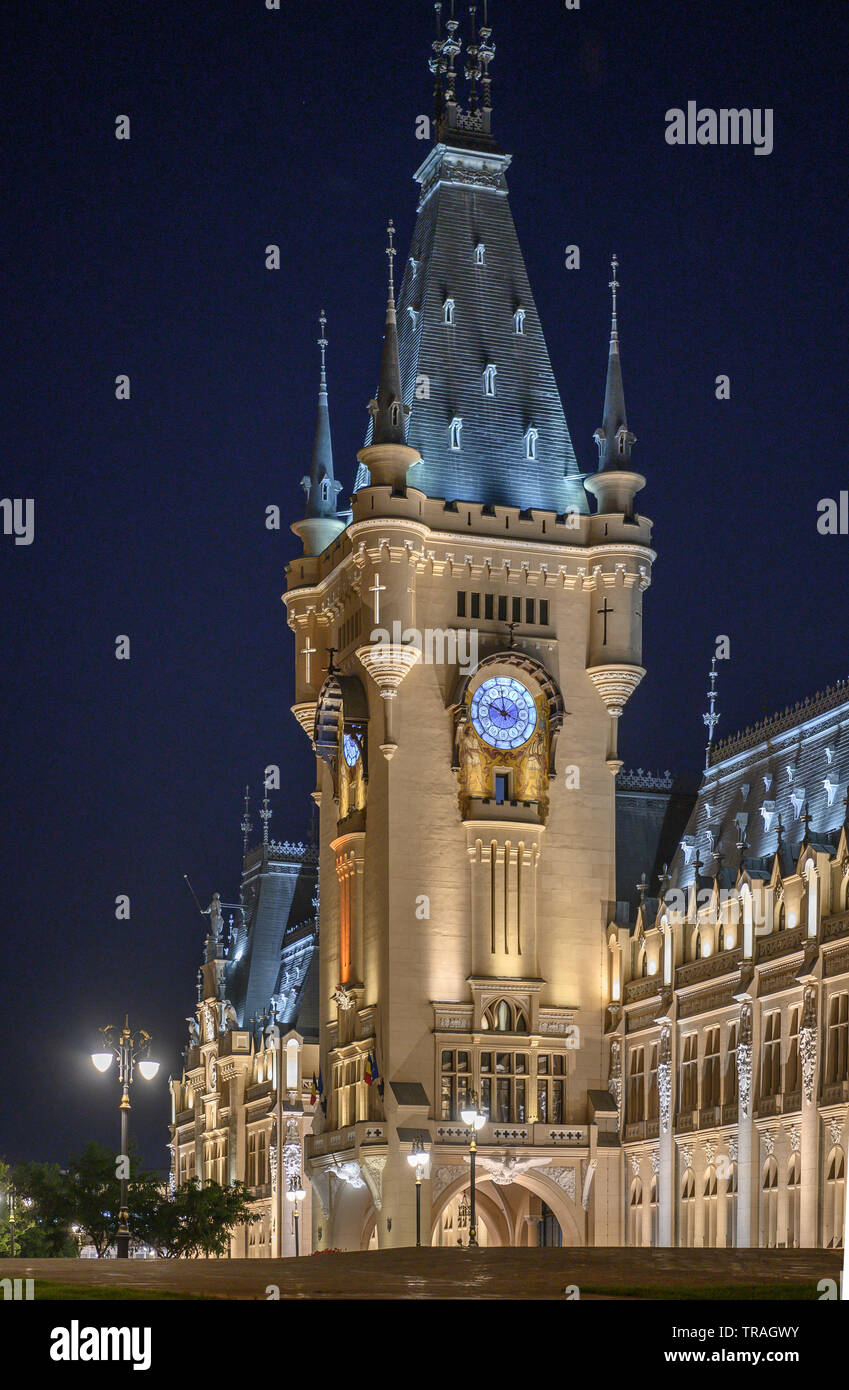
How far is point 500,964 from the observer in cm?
8019

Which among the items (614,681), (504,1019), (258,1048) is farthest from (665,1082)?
(258,1048)

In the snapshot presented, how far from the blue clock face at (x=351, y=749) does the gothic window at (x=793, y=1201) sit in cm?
2391

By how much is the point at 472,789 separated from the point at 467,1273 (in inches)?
1635

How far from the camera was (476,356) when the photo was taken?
8662cm

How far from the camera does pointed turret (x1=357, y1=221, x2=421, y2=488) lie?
80.9m

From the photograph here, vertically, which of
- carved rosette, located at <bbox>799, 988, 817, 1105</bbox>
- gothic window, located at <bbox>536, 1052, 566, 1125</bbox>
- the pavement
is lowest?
the pavement

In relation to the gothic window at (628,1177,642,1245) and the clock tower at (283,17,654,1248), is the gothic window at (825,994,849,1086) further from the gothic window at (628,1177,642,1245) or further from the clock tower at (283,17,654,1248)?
the clock tower at (283,17,654,1248)

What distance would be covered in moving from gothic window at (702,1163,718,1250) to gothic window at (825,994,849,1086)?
911 centimetres

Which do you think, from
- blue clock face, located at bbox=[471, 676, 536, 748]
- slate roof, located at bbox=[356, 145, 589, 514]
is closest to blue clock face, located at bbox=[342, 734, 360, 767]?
blue clock face, located at bbox=[471, 676, 536, 748]

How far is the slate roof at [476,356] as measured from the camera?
84312 millimetres
